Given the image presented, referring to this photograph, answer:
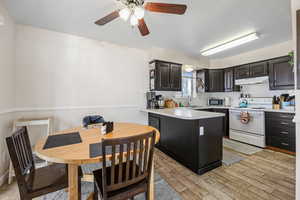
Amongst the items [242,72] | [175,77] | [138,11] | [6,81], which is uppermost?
[138,11]

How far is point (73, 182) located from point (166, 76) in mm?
3057

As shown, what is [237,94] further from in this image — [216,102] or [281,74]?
[281,74]

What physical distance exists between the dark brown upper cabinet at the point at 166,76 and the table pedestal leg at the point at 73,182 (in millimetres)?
Answer: 2643

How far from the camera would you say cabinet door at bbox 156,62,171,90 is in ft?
11.3

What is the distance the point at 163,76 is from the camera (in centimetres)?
353

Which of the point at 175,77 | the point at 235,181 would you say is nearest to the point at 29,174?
the point at 235,181

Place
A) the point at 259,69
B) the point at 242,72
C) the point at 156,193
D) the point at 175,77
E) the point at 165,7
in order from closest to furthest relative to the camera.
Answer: the point at 165,7 → the point at 156,193 → the point at 259,69 → the point at 175,77 → the point at 242,72

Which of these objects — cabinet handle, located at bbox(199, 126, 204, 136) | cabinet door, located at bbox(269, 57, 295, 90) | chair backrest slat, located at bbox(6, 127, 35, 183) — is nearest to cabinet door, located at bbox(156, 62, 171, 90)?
cabinet handle, located at bbox(199, 126, 204, 136)

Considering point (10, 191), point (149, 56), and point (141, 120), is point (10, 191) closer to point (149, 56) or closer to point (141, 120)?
point (141, 120)

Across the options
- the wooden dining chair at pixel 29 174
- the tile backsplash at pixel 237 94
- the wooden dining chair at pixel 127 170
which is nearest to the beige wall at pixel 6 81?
the wooden dining chair at pixel 29 174

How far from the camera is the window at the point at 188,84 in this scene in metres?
4.47

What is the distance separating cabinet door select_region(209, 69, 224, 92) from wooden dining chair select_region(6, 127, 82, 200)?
15.1 feet

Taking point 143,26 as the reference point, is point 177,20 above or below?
above

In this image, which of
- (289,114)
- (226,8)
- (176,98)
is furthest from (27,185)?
(289,114)
